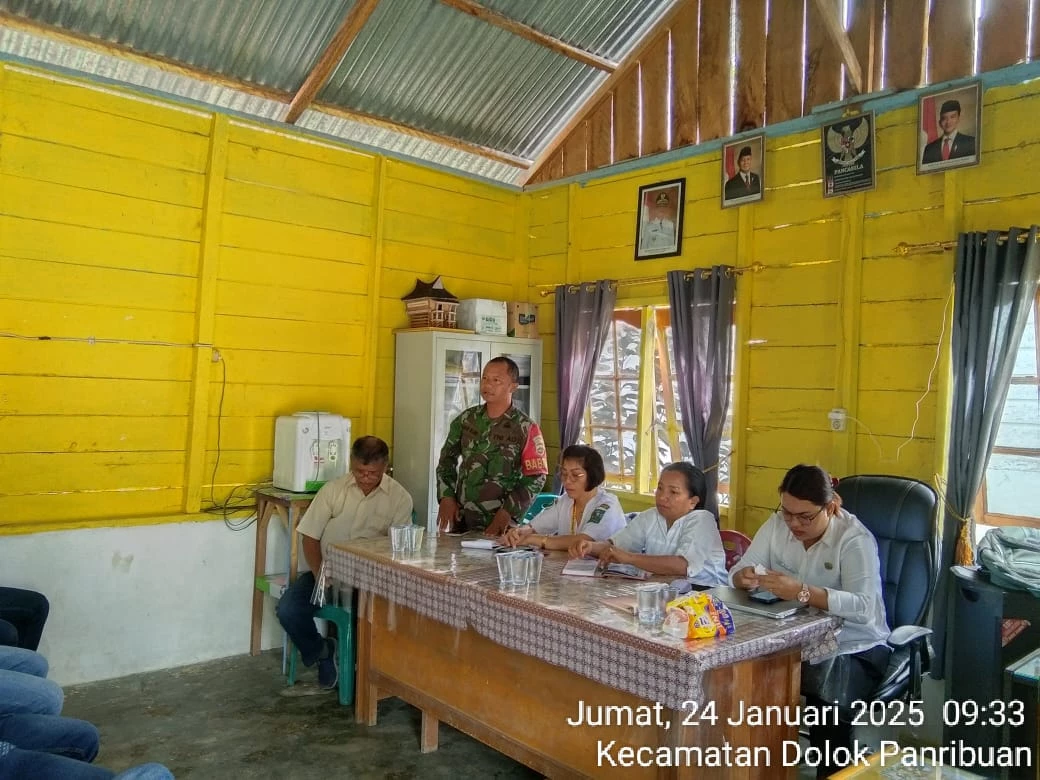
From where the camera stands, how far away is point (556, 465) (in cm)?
516

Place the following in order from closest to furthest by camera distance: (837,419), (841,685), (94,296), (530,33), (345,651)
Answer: (841,685), (345,651), (837,419), (94,296), (530,33)

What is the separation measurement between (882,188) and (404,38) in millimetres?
2633

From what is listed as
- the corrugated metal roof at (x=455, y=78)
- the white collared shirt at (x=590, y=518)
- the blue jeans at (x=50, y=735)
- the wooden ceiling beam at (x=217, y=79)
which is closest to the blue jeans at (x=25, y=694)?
the blue jeans at (x=50, y=735)

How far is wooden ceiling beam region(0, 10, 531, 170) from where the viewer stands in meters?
3.58

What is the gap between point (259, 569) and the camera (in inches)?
171

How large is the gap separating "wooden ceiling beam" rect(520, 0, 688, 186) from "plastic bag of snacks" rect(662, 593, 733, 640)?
3.73 metres

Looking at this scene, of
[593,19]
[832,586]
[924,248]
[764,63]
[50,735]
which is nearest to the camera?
[50,735]

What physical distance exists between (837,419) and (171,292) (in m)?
3.45

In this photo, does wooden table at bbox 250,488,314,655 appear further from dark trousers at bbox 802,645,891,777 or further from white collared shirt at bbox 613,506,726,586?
dark trousers at bbox 802,645,891,777

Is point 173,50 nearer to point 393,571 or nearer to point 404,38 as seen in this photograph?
point 404,38

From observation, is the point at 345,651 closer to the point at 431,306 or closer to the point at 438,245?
the point at 431,306

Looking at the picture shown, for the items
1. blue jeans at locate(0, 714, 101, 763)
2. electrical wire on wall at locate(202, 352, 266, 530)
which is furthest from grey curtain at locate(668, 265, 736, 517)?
blue jeans at locate(0, 714, 101, 763)

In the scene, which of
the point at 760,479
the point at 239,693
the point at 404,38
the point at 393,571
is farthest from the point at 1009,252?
the point at 239,693

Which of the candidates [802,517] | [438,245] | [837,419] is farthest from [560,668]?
[438,245]
